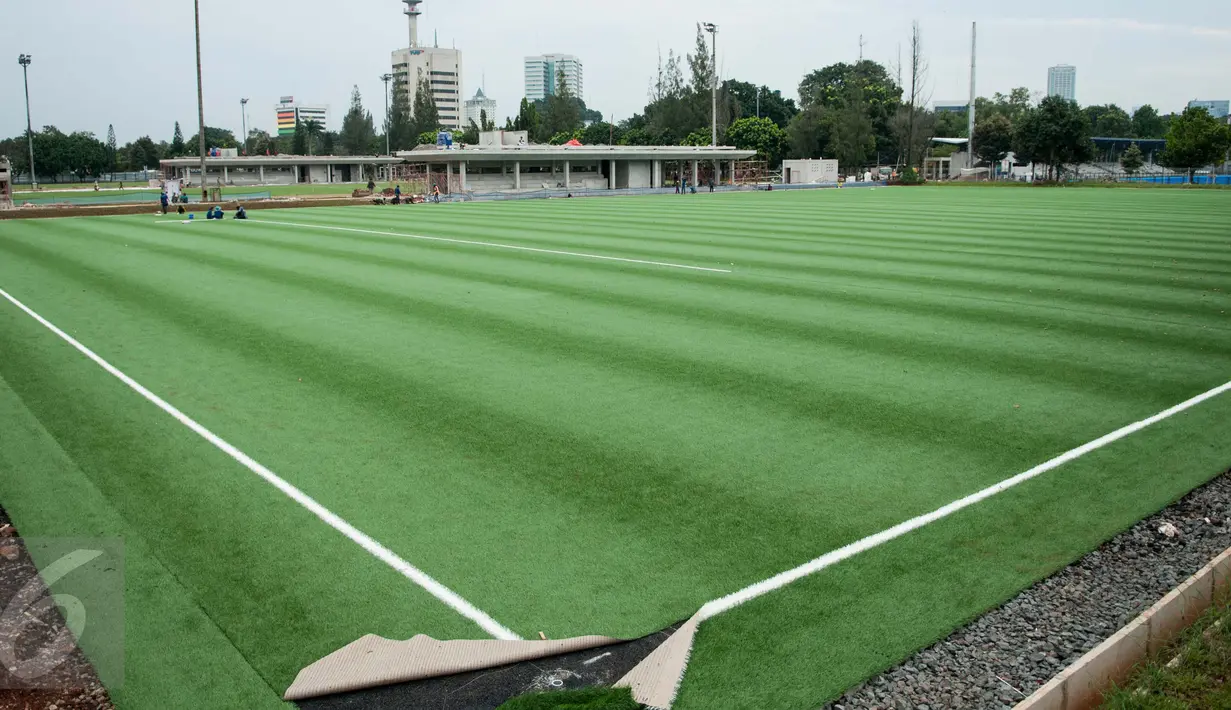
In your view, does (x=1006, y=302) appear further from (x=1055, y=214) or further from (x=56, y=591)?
(x=1055, y=214)

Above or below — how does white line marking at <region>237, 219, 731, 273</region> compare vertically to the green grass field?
above

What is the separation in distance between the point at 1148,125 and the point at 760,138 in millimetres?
78108

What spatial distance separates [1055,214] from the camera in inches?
1289

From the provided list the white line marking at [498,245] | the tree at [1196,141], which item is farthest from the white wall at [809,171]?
the white line marking at [498,245]

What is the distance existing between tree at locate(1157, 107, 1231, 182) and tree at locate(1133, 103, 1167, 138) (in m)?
73.7

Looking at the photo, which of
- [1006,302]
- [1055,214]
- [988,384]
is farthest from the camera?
[1055,214]

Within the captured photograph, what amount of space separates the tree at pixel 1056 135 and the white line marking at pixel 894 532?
75757 mm

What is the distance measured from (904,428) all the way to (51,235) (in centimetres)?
2784

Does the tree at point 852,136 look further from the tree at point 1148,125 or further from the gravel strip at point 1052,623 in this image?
the gravel strip at point 1052,623

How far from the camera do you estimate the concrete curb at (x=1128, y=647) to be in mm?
4023

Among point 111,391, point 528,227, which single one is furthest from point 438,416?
point 528,227

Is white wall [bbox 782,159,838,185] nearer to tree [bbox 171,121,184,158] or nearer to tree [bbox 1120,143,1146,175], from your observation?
tree [bbox 1120,143,1146,175]

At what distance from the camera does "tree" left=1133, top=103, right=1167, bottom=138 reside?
137000 mm

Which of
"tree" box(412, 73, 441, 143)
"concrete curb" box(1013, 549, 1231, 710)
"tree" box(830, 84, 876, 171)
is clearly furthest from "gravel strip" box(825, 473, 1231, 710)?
"tree" box(412, 73, 441, 143)
